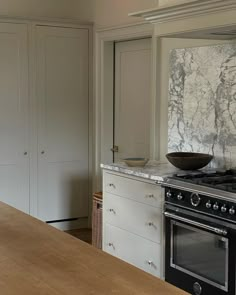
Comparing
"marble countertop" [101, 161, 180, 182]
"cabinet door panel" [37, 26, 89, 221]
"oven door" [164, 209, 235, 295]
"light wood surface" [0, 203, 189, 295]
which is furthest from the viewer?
"cabinet door panel" [37, 26, 89, 221]

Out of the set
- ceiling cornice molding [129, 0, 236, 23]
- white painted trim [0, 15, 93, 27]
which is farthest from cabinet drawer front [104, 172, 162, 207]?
white painted trim [0, 15, 93, 27]

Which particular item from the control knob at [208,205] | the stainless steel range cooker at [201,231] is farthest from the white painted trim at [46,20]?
the control knob at [208,205]

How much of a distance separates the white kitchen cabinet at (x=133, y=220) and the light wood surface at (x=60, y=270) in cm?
147

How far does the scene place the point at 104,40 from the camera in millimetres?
5719

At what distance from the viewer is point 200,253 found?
3.40 m

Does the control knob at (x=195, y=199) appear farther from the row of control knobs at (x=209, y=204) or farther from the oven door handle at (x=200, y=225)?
the oven door handle at (x=200, y=225)

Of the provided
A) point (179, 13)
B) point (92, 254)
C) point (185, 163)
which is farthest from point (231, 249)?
point (179, 13)

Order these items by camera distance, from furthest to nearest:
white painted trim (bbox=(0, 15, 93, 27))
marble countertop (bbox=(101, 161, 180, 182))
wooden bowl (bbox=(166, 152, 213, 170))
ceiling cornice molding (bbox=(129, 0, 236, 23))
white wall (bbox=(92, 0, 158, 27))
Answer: white painted trim (bbox=(0, 15, 93, 27))
white wall (bbox=(92, 0, 158, 27))
wooden bowl (bbox=(166, 152, 213, 170))
marble countertop (bbox=(101, 161, 180, 182))
ceiling cornice molding (bbox=(129, 0, 236, 23))

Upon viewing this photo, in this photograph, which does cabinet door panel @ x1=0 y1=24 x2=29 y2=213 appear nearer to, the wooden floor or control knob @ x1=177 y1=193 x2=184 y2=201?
the wooden floor

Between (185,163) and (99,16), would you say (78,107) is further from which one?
(185,163)

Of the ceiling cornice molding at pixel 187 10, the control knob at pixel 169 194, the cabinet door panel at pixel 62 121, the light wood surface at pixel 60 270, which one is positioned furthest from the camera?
the cabinet door panel at pixel 62 121

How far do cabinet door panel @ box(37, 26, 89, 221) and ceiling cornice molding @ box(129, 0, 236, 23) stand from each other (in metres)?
1.97

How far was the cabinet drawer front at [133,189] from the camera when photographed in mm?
3766

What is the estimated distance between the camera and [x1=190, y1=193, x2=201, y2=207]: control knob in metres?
3.34
